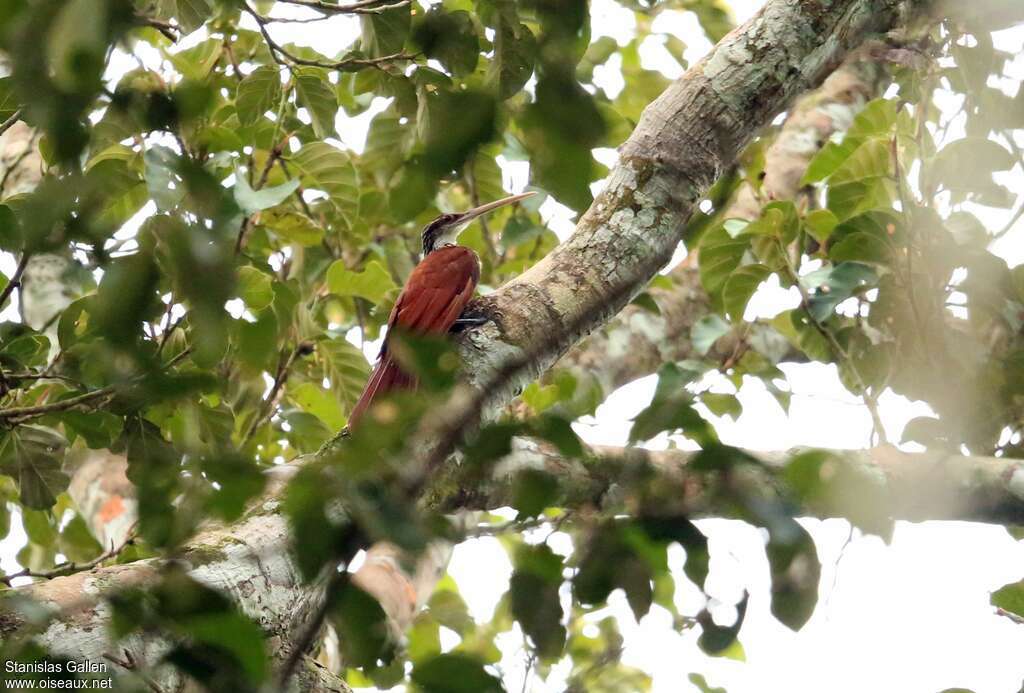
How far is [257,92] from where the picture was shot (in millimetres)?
3494

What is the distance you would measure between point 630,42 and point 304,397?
11.2ft

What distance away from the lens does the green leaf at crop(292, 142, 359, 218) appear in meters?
4.04

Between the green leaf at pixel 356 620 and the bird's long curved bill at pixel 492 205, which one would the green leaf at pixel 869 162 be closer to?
the bird's long curved bill at pixel 492 205

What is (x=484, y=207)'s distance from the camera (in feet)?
15.1

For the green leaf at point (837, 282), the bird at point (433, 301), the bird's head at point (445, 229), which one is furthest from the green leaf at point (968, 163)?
the bird's head at point (445, 229)

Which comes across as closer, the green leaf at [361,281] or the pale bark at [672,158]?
the pale bark at [672,158]

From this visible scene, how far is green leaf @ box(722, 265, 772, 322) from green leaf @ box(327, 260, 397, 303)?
4.58ft

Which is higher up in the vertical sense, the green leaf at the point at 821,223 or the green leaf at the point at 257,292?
the green leaf at the point at 821,223

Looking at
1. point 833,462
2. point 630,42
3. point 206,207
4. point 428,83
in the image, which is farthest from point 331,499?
point 630,42

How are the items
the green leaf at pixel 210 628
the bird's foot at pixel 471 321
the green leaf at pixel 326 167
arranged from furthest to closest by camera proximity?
1. the green leaf at pixel 326 167
2. the bird's foot at pixel 471 321
3. the green leaf at pixel 210 628

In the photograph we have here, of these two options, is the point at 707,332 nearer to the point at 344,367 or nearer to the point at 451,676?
the point at 344,367

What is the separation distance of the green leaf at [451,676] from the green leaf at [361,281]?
3.33 m

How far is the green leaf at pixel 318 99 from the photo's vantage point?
3.52 metres

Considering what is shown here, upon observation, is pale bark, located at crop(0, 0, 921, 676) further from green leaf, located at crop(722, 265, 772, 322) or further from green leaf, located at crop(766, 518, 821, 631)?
green leaf, located at crop(766, 518, 821, 631)
